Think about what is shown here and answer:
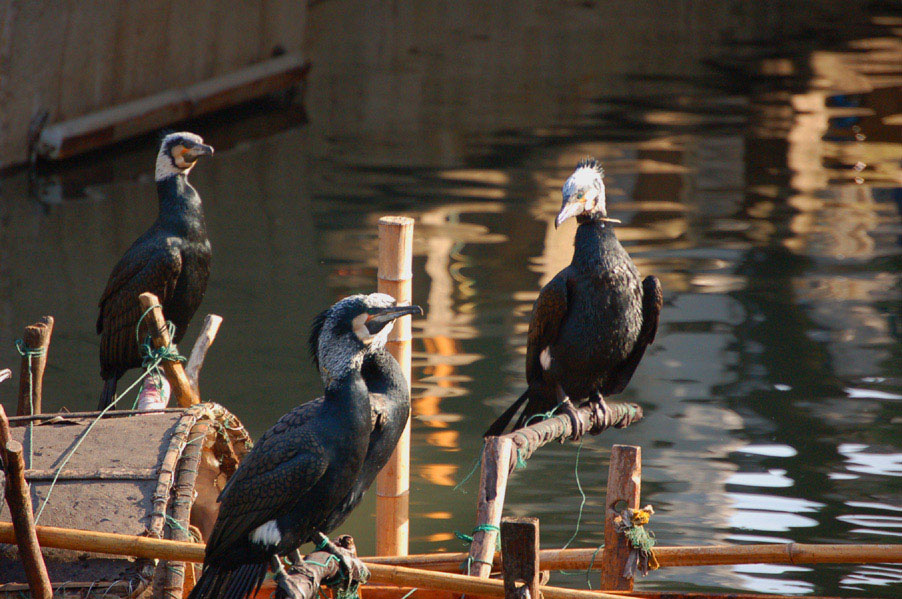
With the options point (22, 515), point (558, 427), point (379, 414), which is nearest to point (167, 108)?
point (558, 427)

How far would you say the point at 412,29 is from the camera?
51.1ft

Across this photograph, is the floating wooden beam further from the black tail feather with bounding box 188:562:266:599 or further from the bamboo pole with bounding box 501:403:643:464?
the black tail feather with bounding box 188:562:266:599

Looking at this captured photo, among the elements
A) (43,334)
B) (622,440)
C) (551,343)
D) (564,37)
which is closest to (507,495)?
(622,440)

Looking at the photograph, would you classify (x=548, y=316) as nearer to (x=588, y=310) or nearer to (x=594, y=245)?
(x=588, y=310)

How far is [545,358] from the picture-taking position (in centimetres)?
367

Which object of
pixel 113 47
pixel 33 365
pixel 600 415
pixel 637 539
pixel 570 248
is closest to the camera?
pixel 637 539

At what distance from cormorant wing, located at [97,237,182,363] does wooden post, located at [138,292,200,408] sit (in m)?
0.11

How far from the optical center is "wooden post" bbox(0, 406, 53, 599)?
7.96ft

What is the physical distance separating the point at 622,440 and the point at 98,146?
6137mm

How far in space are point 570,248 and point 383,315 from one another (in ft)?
19.3

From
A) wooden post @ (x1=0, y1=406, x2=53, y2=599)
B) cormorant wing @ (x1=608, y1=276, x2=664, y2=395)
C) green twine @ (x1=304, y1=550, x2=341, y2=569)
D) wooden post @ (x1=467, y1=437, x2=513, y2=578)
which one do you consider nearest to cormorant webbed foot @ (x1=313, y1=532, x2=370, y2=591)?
green twine @ (x1=304, y1=550, x2=341, y2=569)

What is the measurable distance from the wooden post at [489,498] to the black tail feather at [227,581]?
20.0 inches

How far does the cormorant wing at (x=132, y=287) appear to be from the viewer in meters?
3.91

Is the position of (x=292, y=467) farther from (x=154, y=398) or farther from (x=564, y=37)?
(x=564, y=37)
